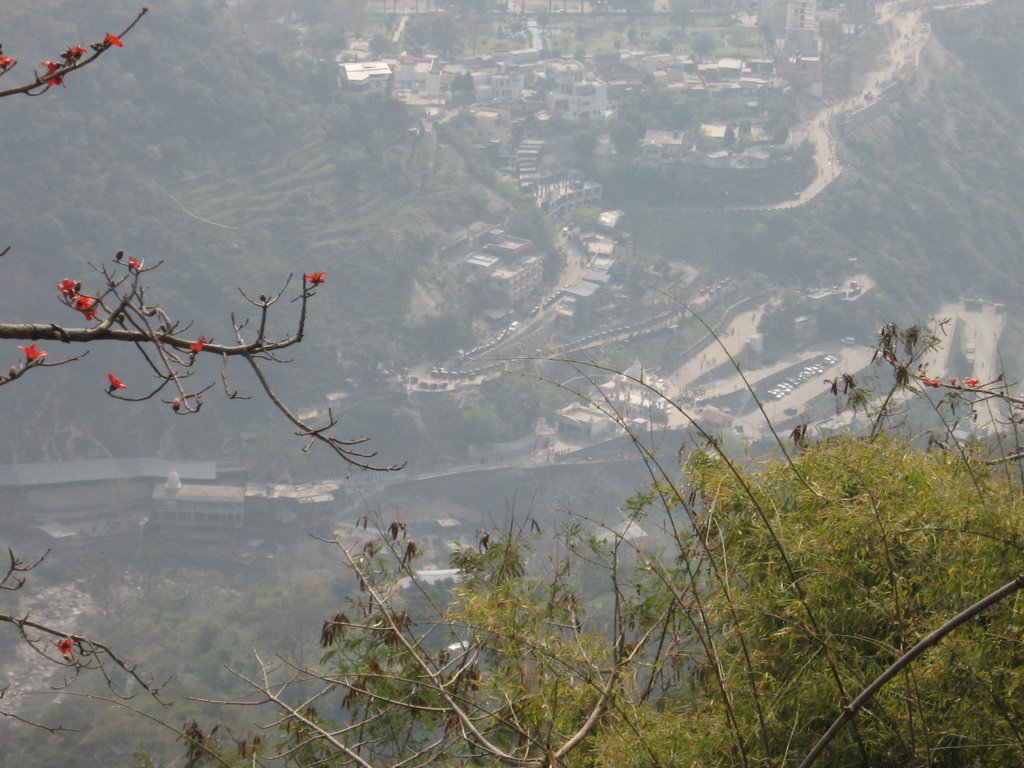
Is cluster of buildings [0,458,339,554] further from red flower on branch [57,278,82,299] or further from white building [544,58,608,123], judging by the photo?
red flower on branch [57,278,82,299]

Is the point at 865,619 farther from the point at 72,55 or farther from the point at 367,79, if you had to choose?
the point at 367,79

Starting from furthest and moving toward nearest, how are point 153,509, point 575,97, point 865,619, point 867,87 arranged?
1. point 867,87
2. point 575,97
3. point 153,509
4. point 865,619

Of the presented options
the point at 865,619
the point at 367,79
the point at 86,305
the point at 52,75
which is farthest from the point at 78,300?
the point at 367,79

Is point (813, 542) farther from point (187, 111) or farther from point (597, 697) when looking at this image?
point (187, 111)

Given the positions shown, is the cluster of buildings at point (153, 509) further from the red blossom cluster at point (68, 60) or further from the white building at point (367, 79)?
the red blossom cluster at point (68, 60)

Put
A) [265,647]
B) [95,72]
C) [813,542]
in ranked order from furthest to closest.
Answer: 1. [95,72]
2. [265,647]
3. [813,542]

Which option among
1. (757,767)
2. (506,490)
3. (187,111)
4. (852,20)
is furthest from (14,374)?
(852,20)

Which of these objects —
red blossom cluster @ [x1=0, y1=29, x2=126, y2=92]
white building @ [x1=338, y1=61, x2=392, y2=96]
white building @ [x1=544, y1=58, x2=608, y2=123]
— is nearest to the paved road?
white building @ [x1=544, y1=58, x2=608, y2=123]

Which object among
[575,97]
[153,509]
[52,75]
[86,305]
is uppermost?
[52,75]
